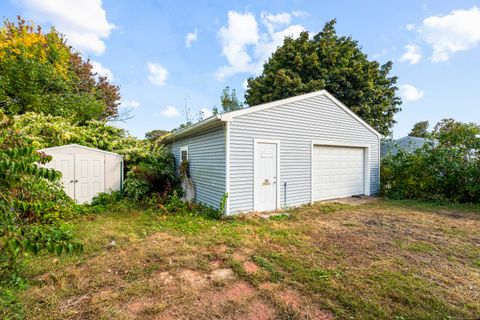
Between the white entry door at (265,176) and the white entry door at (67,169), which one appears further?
the white entry door at (67,169)

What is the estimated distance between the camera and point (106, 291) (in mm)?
2754

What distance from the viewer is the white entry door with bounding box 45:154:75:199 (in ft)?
22.4

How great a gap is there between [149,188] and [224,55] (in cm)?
982

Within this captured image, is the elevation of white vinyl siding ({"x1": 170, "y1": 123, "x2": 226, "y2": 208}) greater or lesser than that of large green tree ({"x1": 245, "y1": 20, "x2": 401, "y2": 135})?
lesser

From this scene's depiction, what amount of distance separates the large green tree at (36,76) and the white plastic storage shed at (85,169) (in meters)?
3.75

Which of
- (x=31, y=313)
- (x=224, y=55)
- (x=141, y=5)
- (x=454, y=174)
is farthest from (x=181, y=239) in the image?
(x=224, y=55)

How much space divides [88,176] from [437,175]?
12.2 metres

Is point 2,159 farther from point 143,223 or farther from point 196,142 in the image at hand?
point 196,142

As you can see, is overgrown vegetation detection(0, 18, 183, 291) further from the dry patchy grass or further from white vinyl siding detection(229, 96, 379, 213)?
white vinyl siding detection(229, 96, 379, 213)

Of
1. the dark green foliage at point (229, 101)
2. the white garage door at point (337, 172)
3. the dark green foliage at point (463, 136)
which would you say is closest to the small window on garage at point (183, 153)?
the white garage door at point (337, 172)

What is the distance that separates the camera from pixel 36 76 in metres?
11.4

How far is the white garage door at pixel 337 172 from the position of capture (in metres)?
8.15

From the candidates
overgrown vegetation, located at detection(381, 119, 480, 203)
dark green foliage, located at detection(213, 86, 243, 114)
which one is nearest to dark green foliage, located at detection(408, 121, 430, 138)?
dark green foliage, located at detection(213, 86, 243, 114)

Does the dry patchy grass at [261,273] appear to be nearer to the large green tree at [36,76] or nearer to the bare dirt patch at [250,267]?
the bare dirt patch at [250,267]
